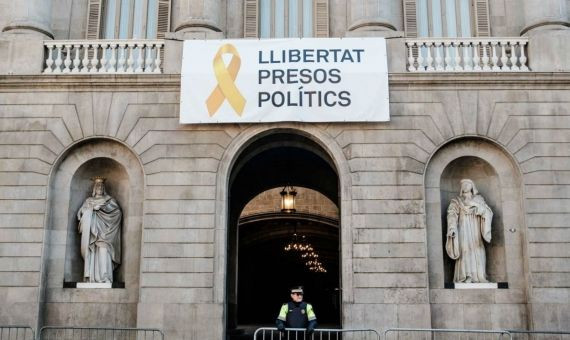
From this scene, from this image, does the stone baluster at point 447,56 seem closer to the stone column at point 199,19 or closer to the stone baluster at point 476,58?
the stone baluster at point 476,58

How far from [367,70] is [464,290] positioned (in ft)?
21.3

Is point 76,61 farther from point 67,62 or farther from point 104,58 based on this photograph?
point 104,58

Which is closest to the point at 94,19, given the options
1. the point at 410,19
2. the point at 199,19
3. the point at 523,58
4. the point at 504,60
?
the point at 199,19

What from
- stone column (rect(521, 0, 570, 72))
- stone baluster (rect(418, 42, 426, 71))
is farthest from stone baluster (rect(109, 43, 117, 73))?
stone column (rect(521, 0, 570, 72))

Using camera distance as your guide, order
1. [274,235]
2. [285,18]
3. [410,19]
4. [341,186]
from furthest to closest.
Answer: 1. [274,235]
2. [285,18]
3. [410,19]
4. [341,186]

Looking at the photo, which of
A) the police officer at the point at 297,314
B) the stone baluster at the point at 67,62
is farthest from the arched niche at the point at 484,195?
the stone baluster at the point at 67,62

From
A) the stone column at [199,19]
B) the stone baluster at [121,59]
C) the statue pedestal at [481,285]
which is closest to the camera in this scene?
the statue pedestal at [481,285]

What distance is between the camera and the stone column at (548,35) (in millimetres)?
19703

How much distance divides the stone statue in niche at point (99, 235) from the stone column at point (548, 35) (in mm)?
12492

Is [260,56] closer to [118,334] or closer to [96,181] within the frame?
[96,181]

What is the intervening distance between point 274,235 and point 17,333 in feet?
62.9

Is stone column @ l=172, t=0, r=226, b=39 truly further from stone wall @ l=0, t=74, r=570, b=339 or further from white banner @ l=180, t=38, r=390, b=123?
stone wall @ l=0, t=74, r=570, b=339

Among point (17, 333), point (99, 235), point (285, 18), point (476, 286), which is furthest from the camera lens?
point (285, 18)

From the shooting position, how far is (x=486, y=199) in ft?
64.8
